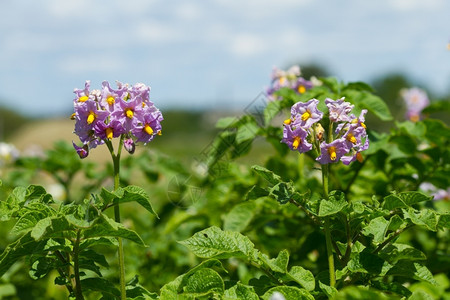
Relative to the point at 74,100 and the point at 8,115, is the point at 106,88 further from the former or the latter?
the point at 8,115

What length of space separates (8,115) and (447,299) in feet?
167

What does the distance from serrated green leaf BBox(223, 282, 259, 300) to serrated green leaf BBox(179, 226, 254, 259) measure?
4.1 inches

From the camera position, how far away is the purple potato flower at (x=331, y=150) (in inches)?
71.6

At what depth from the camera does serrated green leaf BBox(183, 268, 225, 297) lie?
1.69m

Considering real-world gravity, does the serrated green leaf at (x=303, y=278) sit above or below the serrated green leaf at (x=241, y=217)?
above

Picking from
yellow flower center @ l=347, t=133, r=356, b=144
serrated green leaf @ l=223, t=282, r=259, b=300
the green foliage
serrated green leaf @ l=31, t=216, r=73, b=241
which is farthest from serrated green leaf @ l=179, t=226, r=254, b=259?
yellow flower center @ l=347, t=133, r=356, b=144

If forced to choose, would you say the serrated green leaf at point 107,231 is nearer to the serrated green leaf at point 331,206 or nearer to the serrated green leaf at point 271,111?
the serrated green leaf at point 331,206

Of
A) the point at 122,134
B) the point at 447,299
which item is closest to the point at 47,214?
the point at 122,134

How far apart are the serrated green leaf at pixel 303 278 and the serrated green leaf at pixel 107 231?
17.3 inches

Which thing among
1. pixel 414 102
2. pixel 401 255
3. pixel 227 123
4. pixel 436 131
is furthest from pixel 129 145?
pixel 414 102

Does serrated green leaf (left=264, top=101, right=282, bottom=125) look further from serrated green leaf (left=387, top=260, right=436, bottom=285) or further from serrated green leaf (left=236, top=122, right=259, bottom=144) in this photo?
serrated green leaf (left=387, top=260, right=436, bottom=285)

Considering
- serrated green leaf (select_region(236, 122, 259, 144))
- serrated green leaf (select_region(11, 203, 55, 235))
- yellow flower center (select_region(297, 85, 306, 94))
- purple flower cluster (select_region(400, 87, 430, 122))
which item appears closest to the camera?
serrated green leaf (select_region(11, 203, 55, 235))

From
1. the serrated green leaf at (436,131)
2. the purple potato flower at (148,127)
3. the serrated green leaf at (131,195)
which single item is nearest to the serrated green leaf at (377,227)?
the serrated green leaf at (131,195)

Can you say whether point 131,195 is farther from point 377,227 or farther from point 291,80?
point 291,80
